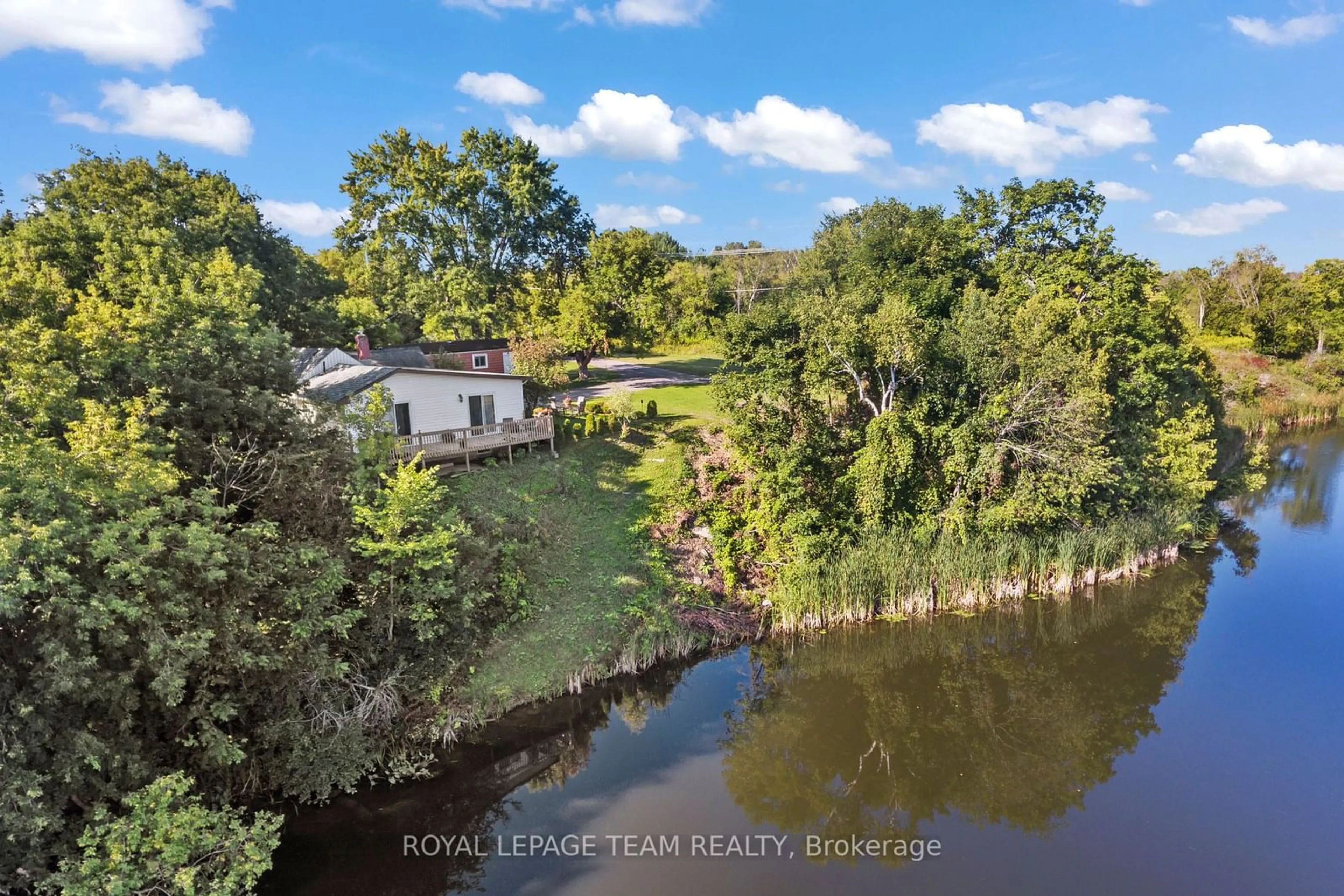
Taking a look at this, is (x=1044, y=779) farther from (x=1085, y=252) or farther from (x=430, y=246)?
(x=430, y=246)

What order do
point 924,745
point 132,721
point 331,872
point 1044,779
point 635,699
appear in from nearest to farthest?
point 132,721
point 331,872
point 1044,779
point 924,745
point 635,699

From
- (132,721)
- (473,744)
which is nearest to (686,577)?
(473,744)

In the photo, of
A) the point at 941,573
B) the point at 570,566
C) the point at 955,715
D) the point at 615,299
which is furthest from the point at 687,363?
the point at 955,715

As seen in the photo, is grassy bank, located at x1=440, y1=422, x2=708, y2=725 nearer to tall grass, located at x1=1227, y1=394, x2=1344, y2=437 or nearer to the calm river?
the calm river

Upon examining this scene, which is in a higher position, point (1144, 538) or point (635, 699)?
point (1144, 538)

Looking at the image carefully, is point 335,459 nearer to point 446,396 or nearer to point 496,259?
point 446,396

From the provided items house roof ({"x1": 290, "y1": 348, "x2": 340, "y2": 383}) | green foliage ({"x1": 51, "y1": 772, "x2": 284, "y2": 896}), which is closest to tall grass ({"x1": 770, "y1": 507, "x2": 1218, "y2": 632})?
green foliage ({"x1": 51, "y1": 772, "x2": 284, "y2": 896})
